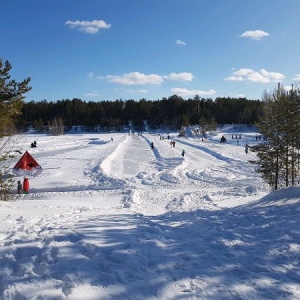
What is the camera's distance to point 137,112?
137625mm

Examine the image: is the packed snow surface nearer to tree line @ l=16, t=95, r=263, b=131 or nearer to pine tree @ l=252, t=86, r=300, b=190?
pine tree @ l=252, t=86, r=300, b=190

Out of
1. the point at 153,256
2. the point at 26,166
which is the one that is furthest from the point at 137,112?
the point at 153,256

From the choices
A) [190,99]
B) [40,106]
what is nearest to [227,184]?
[190,99]

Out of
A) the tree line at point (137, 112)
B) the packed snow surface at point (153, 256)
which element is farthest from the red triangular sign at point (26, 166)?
the tree line at point (137, 112)

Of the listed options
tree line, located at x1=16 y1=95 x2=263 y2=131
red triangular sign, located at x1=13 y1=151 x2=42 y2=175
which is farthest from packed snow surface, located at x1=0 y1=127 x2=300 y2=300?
tree line, located at x1=16 y1=95 x2=263 y2=131

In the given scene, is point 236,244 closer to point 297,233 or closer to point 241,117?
point 297,233

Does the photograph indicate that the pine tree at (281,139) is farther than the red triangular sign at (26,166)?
No

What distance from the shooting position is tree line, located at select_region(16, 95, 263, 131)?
126m

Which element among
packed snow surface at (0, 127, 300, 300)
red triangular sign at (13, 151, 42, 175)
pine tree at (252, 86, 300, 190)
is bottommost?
packed snow surface at (0, 127, 300, 300)

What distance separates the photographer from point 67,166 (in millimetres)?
28875

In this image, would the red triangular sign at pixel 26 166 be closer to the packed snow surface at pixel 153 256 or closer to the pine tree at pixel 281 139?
the packed snow surface at pixel 153 256

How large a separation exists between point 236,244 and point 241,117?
117 metres

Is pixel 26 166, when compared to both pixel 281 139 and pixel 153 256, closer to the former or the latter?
pixel 281 139

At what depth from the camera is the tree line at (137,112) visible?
414 feet
